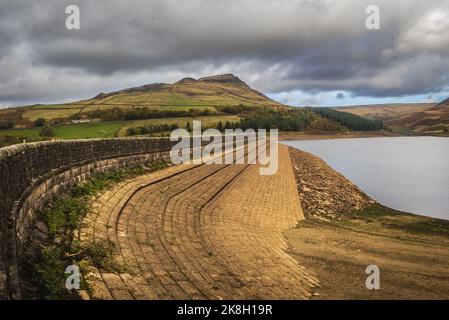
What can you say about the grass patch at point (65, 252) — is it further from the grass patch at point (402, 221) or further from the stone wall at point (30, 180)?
the grass patch at point (402, 221)

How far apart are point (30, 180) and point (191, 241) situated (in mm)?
4670

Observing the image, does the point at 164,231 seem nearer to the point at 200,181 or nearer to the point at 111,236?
the point at 111,236

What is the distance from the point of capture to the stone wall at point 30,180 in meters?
6.40

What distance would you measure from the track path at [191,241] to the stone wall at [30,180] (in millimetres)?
1170

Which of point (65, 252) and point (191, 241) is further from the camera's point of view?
point (191, 241)

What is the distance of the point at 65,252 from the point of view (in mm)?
8227

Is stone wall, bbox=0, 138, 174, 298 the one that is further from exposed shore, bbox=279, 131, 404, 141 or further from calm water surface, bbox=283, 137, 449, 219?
exposed shore, bbox=279, 131, 404, 141

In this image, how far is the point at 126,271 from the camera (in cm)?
816

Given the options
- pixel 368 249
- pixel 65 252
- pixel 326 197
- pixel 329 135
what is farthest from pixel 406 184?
pixel 329 135

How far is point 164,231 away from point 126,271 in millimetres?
3819

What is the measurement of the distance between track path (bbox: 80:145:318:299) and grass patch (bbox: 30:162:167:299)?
0.90ft

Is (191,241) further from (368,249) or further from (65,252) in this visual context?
(368,249)

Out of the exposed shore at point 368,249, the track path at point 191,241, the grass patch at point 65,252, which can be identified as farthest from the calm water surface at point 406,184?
the grass patch at point 65,252

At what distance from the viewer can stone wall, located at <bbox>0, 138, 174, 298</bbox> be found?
640 cm
